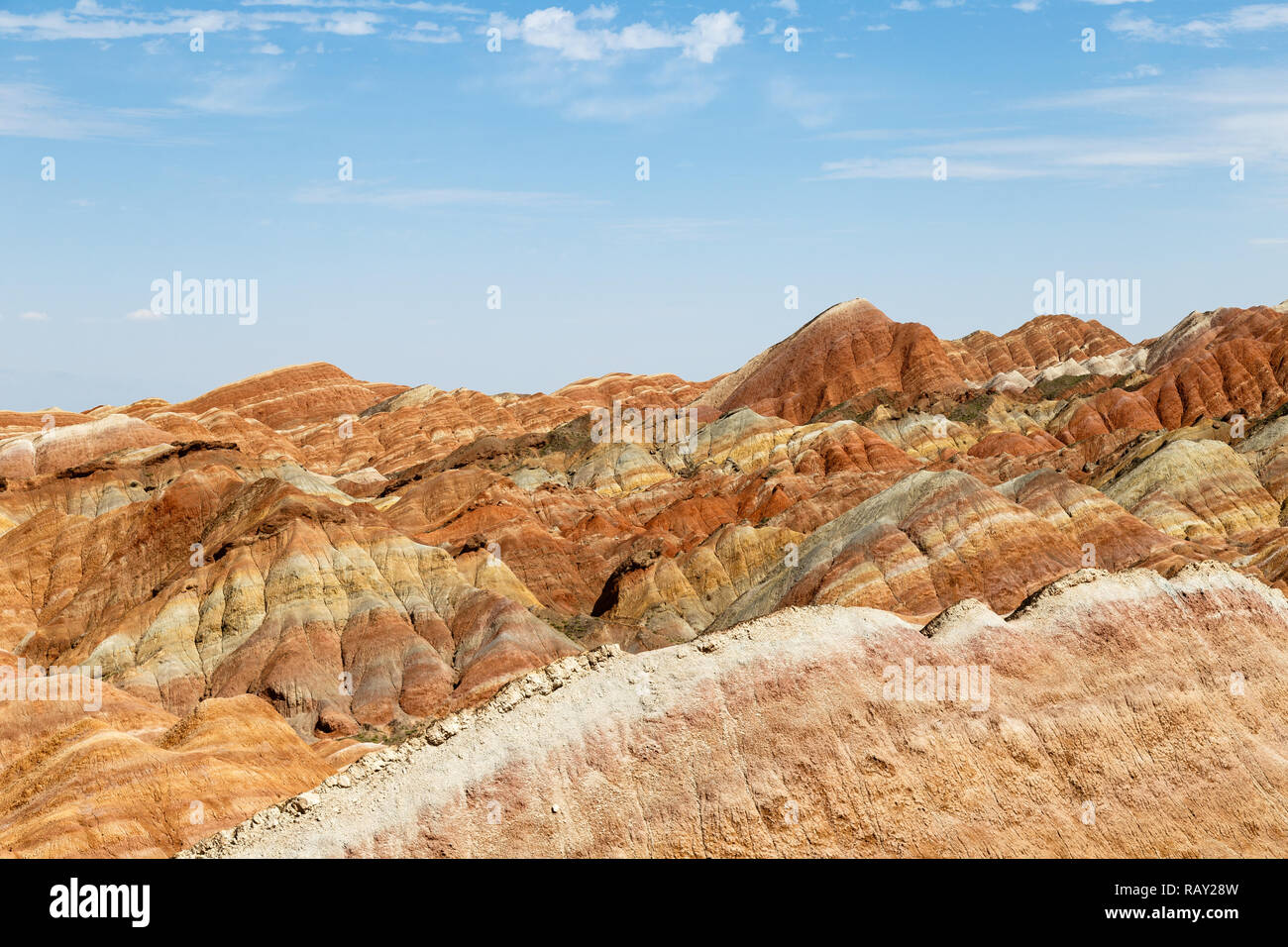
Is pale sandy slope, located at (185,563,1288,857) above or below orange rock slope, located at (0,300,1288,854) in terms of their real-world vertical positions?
above

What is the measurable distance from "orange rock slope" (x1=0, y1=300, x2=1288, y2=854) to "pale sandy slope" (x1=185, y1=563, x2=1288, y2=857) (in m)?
12.9

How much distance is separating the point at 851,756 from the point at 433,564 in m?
63.4

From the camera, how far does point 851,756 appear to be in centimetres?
3216

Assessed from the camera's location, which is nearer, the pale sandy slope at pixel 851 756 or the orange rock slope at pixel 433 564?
the pale sandy slope at pixel 851 756

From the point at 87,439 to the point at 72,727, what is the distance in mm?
112812

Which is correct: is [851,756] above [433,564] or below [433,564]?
above

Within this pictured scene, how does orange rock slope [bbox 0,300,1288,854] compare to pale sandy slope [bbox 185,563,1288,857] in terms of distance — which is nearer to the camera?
pale sandy slope [bbox 185,563,1288,857]

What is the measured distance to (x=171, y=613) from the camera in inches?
3329

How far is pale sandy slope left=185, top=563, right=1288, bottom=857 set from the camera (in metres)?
29.9

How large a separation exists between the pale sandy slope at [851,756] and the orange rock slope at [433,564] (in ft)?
42.2

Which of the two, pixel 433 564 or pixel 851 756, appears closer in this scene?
pixel 851 756

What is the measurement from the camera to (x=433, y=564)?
92438 millimetres

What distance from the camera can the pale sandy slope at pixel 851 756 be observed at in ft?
98.1
